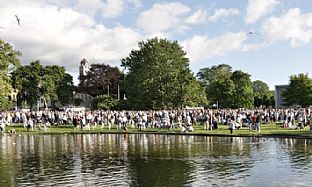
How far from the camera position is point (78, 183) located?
1853 centimetres

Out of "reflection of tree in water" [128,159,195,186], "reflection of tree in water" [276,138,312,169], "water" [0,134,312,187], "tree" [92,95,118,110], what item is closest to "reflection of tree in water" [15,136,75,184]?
"water" [0,134,312,187]

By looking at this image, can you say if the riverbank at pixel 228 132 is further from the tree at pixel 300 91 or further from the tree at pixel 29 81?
the tree at pixel 300 91

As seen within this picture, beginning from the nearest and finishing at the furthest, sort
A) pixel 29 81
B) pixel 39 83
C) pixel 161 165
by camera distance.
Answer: pixel 161 165, pixel 29 81, pixel 39 83

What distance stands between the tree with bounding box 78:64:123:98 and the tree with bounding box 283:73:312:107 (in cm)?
4403

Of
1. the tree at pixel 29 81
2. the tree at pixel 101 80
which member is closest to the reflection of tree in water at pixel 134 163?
the tree at pixel 29 81

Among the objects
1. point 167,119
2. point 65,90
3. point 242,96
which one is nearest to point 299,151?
point 167,119

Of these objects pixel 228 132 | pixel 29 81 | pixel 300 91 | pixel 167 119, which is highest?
pixel 29 81

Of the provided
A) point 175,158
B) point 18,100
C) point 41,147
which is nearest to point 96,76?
point 18,100

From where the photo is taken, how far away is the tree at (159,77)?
8181 centimetres

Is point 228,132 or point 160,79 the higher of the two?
point 160,79

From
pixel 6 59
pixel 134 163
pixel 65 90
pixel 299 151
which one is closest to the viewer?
pixel 134 163

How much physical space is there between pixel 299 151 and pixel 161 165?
946cm

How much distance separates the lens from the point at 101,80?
428 ft

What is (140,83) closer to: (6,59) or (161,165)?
(6,59)
